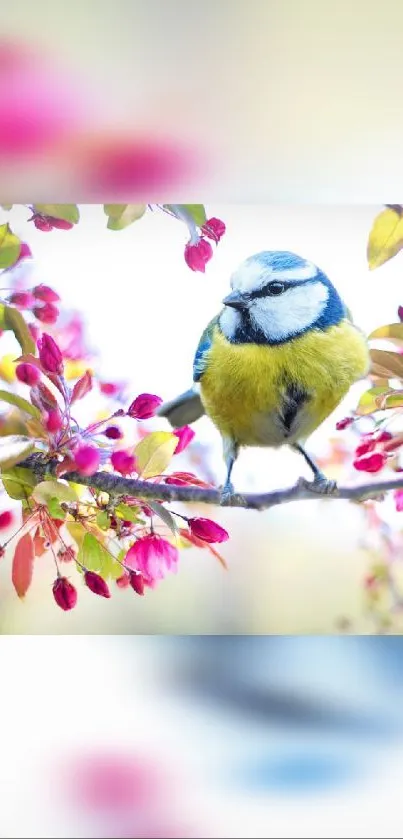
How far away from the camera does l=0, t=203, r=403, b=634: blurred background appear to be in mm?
1602

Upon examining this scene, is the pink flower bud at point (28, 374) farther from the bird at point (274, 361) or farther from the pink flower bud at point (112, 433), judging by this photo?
the bird at point (274, 361)

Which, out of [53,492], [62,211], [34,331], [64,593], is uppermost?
[62,211]

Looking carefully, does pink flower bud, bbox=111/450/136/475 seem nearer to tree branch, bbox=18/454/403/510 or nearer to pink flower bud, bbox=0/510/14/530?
tree branch, bbox=18/454/403/510

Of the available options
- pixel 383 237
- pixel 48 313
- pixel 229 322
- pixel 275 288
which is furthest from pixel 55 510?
pixel 383 237

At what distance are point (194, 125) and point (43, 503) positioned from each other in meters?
0.75

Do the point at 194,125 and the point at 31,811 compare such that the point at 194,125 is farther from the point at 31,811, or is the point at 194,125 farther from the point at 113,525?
the point at 31,811

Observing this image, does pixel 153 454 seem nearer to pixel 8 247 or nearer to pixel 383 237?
pixel 8 247

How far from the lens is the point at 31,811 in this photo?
2.62 ft

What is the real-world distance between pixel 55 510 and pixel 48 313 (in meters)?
0.39

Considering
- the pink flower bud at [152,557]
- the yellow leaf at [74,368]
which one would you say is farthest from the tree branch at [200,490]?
the yellow leaf at [74,368]

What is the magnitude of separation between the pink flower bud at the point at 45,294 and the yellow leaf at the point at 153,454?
1.14 feet

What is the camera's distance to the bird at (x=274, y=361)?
1.49 meters

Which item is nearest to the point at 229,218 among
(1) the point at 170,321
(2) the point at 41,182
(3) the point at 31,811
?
(1) the point at 170,321

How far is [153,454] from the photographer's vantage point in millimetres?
1514
